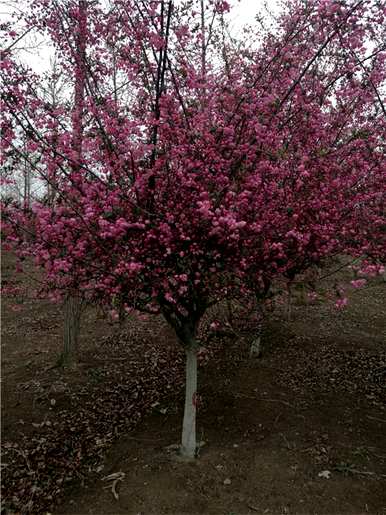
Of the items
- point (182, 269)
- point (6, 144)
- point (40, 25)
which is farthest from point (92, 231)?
point (40, 25)

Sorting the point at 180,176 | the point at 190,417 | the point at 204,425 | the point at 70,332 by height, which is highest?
the point at 180,176

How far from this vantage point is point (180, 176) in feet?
14.4

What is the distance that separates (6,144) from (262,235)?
3090 millimetres

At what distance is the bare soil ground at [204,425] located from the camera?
5031 mm

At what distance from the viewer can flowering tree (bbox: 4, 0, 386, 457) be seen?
4.31 metres

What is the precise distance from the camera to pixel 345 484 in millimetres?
5188

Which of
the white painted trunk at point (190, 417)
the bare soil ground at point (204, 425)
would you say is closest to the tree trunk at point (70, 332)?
the bare soil ground at point (204, 425)

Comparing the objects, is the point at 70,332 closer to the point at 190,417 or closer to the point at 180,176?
the point at 190,417

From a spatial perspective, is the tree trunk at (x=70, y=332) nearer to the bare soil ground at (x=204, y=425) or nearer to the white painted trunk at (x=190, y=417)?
the bare soil ground at (x=204, y=425)

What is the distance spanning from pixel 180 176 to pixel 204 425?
4424mm

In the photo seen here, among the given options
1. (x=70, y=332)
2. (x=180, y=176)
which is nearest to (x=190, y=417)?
(x=180, y=176)

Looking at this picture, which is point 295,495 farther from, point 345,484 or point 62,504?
point 62,504

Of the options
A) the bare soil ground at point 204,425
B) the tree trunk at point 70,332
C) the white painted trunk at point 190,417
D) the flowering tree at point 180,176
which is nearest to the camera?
the flowering tree at point 180,176

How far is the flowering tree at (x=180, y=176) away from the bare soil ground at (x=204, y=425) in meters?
0.86
